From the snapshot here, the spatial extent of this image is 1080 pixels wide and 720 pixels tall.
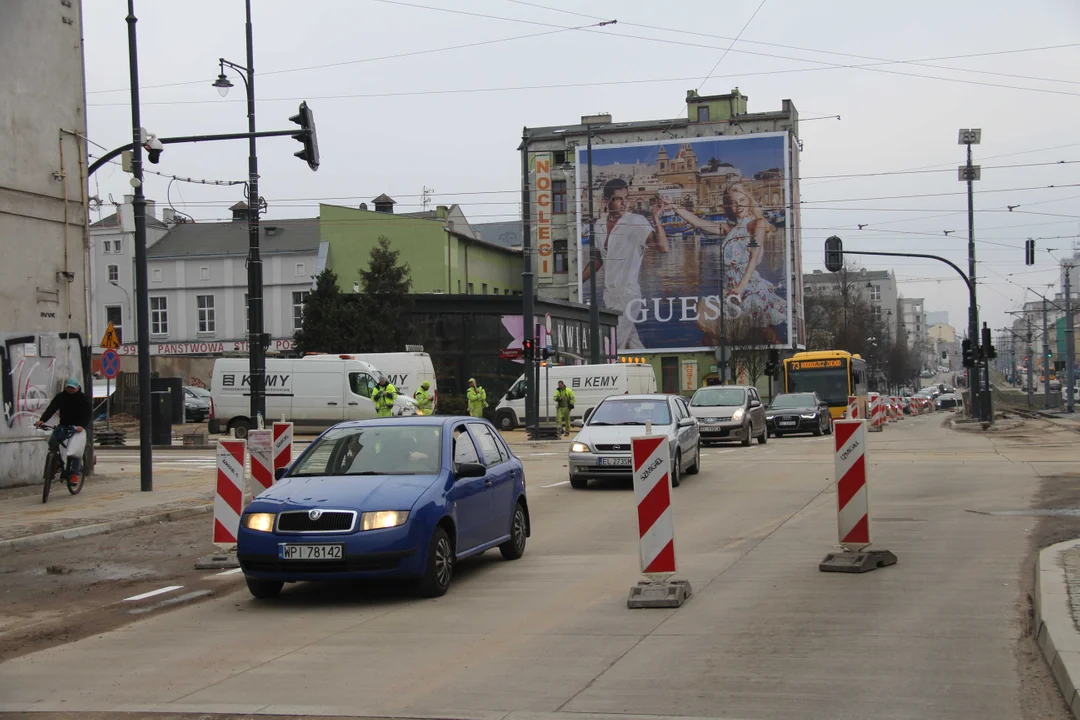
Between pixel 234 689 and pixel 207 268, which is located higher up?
pixel 207 268

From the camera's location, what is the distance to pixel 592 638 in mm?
7926

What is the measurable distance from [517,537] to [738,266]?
67.2m

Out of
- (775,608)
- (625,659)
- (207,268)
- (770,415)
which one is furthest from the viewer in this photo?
(207,268)

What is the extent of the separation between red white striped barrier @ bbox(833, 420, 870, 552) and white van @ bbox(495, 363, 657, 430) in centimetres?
3190

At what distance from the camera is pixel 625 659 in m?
7.25

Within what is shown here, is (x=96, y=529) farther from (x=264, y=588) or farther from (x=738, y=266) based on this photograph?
(x=738, y=266)

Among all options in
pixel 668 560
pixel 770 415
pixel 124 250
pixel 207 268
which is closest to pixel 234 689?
pixel 668 560

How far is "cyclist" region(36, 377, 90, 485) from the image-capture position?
697 inches

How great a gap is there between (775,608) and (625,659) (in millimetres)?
1994

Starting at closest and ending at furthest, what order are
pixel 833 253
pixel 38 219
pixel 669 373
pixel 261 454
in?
pixel 261 454, pixel 38 219, pixel 833 253, pixel 669 373

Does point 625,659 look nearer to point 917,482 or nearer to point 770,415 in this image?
point 917,482

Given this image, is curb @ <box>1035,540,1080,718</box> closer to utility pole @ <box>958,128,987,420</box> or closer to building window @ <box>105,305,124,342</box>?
utility pole @ <box>958,128,987,420</box>

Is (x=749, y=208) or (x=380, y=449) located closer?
(x=380, y=449)

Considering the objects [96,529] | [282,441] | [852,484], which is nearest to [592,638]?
[852,484]
